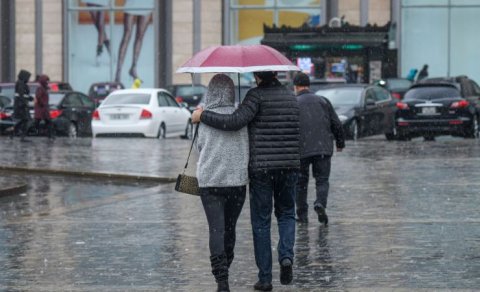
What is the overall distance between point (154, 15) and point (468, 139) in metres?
27.2

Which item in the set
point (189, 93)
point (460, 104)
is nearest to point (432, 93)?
point (460, 104)

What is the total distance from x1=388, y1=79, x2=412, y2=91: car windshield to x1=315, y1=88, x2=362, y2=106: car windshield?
9060 mm

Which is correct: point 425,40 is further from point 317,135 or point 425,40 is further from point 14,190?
point 317,135

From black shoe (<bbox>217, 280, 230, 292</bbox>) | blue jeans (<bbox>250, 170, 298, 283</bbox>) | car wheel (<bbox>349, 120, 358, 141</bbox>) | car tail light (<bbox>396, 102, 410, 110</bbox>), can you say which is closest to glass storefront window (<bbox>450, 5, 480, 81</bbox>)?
car wheel (<bbox>349, 120, 358, 141</bbox>)

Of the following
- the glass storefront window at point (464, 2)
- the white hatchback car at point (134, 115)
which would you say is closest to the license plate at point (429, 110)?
the white hatchback car at point (134, 115)

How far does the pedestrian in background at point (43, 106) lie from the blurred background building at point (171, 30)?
21.4 metres

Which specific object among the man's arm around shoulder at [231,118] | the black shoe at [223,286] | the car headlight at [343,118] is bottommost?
the black shoe at [223,286]

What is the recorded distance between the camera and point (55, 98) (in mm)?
35406

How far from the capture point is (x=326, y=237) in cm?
1304

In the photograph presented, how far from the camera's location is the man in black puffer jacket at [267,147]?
9.51 m

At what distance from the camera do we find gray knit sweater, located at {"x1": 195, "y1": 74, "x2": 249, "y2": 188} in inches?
374

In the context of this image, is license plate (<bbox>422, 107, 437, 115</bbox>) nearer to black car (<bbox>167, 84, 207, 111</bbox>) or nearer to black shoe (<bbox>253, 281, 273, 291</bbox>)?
black car (<bbox>167, 84, 207, 111</bbox>)

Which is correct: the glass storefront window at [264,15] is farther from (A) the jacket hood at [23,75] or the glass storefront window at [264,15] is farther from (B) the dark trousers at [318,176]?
(B) the dark trousers at [318,176]

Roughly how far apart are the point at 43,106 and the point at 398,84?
13.9 meters
